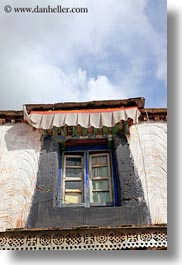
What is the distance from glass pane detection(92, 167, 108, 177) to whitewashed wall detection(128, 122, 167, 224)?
282 millimetres

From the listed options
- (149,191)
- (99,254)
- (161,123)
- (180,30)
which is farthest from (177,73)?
(99,254)

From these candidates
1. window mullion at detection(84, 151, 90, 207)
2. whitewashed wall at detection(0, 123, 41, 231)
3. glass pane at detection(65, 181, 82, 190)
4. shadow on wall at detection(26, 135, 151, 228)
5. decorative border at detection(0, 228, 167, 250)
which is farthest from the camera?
glass pane at detection(65, 181, 82, 190)

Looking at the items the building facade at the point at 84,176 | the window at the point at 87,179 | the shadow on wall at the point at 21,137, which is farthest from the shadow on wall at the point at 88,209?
the shadow on wall at the point at 21,137

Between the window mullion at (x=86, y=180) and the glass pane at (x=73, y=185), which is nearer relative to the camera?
the window mullion at (x=86, y=180)

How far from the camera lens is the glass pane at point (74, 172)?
13.6ft

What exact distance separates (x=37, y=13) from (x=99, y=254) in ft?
7.01

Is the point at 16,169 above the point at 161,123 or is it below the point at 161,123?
below

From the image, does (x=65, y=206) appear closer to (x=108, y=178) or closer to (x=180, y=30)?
(x=108, y=178)

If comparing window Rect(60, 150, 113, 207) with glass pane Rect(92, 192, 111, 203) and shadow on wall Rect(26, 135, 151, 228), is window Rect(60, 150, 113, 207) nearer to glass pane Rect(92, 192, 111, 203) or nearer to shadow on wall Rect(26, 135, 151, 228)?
glass pane Rect(92, 192, 111, 203)

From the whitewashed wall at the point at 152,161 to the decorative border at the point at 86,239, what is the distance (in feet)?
0.73

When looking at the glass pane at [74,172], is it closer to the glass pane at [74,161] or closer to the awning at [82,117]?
the glass pane at [74,161]

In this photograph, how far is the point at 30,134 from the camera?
437 cm

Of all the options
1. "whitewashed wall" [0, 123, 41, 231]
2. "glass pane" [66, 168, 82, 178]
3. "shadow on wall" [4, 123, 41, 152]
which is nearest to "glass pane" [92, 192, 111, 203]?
"glass pane" [66, 168, 82, 178]

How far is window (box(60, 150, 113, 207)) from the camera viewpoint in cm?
397
